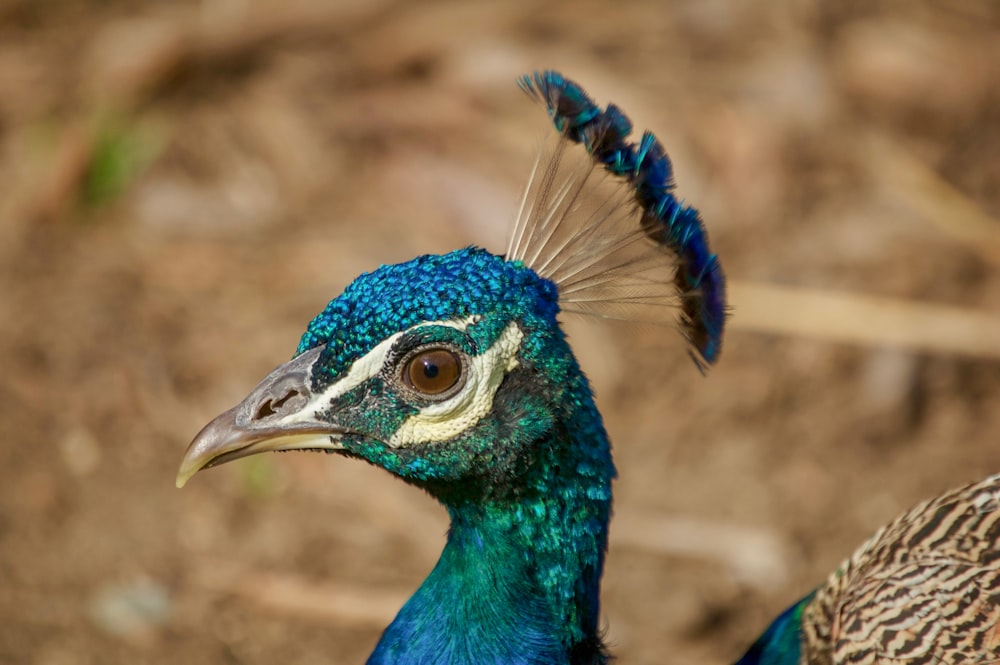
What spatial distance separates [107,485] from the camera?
3148 mm

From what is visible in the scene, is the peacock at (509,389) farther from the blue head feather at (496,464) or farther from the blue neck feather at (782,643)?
the blue neck feather at (782,643)

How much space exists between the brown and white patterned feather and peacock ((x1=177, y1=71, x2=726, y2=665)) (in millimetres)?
385

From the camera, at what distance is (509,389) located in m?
1.53

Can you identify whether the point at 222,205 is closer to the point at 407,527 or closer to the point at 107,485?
the point at 107,485

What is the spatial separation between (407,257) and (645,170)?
214 cm

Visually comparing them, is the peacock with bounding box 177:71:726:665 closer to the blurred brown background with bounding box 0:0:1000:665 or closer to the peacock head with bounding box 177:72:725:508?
the peacock head with bounding box 177:72:725:508

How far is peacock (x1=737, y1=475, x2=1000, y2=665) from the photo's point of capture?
1.66 meters

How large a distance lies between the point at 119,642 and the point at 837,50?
10.2 ft

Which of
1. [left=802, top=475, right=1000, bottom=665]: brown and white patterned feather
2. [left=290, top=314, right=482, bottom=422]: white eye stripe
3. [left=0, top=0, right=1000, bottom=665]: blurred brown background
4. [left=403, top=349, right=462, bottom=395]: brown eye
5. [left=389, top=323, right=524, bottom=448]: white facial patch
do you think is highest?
[left=0, top=0, right=1000, bottom=665]: blurred brown background

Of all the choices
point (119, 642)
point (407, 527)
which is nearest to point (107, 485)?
point (119, 642)

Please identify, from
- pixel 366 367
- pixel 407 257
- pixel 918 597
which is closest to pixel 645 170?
pixel 366 367

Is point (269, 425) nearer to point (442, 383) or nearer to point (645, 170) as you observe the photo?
point (442, 383)

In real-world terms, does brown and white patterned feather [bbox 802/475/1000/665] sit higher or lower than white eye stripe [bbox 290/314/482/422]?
lower

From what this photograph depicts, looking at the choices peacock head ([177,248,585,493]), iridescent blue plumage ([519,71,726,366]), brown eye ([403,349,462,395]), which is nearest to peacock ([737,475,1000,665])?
iridescent blue plumage ([519,71,726,366])
